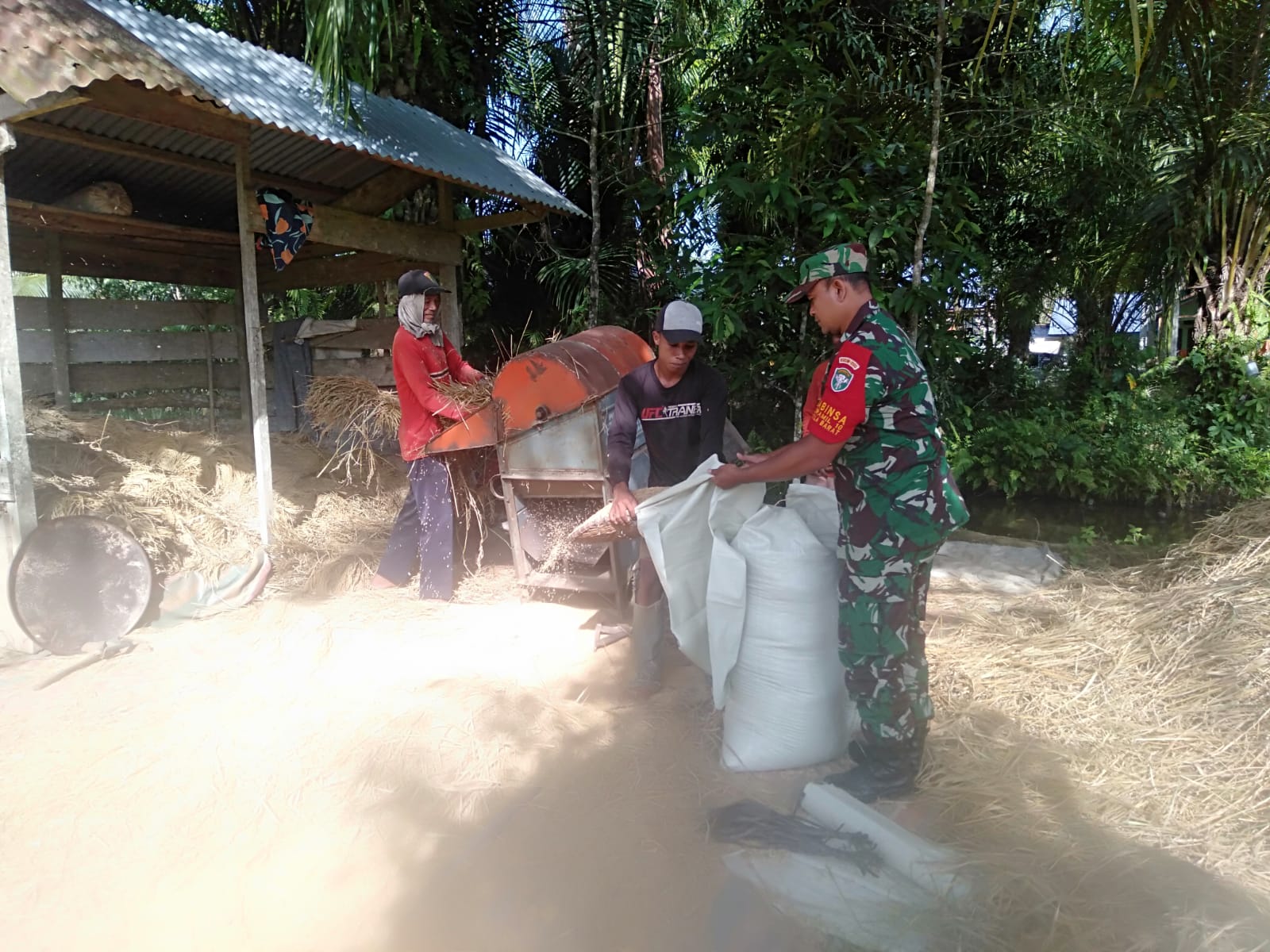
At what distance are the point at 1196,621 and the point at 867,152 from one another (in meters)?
3.30

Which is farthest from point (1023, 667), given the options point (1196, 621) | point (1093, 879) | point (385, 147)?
point (385, 147)

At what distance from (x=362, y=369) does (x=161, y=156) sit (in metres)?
2.34

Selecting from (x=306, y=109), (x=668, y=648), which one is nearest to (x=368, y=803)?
(x=668, y=648)

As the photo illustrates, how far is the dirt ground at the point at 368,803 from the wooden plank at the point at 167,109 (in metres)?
2.75

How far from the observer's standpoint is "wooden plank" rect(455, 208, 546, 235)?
6.46 meters

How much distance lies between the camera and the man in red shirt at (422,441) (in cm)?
450

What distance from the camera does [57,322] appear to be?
21.0 feet

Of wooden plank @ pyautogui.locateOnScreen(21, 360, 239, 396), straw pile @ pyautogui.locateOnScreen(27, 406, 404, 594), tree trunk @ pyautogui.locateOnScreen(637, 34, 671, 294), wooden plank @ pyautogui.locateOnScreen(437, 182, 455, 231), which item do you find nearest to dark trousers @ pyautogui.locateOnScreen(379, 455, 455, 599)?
straw pile @ pyautogui.locateOnScreen(27, 406, 404, 594)

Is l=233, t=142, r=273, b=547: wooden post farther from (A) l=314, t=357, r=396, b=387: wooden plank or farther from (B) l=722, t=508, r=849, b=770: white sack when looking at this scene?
(B) l=722, t=508, r=849, b=770: white sack

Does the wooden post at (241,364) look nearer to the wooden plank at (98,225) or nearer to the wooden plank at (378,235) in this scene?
the wooden plank at (98,225)

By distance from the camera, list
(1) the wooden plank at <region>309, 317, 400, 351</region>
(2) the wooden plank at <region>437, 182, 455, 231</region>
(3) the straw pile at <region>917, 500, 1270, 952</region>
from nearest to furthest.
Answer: (3) the straw pile at <region>917, 500, 1270, 952</region> < (2) the wooden plank at <region>437, 182, 455, 231</region> < (1) the wooden plank at <region>309, 317, 400, 351</region>

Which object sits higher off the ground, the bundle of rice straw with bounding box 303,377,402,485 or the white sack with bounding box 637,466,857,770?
the bundle of rice straw with bounding box 303,377,402,485

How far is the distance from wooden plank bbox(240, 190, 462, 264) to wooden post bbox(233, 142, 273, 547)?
1.8 inches

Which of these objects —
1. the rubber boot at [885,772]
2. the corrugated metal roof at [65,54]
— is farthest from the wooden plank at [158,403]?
the rubber boot at [885,772]
